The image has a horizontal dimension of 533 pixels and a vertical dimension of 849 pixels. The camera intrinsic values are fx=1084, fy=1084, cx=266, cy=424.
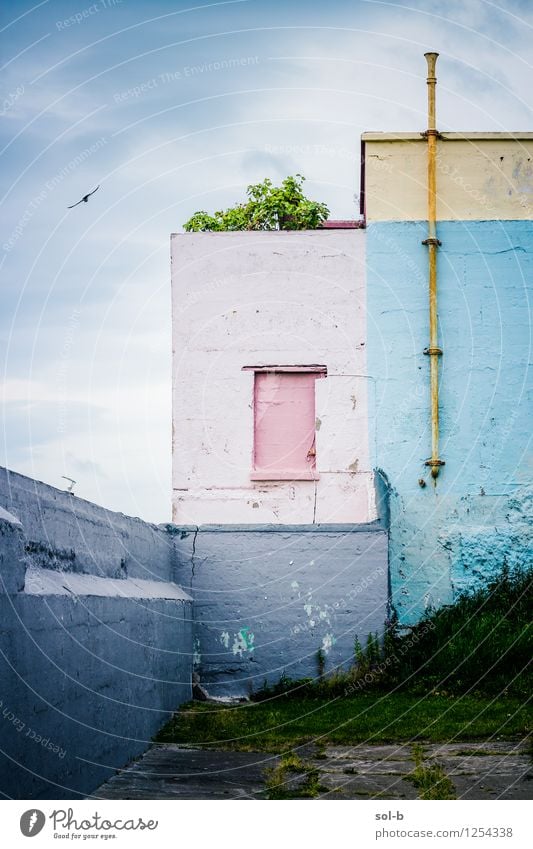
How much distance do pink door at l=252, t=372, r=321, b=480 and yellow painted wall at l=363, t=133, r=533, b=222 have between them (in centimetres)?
191

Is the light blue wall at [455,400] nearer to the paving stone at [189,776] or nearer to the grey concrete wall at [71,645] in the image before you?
the grey concrete wall at [71,645]

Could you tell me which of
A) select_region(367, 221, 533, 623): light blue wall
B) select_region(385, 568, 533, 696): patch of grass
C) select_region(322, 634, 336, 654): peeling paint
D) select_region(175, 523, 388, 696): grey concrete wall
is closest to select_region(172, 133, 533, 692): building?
select_region(367, 221, 533, 623): light blue wall

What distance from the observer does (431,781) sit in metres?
4.84

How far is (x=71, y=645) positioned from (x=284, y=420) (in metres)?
6.21

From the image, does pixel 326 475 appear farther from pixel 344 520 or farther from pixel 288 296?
pixel 288 296

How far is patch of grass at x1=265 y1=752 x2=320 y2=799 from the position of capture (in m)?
4.68

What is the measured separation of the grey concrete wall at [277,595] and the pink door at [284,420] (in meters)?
1.47

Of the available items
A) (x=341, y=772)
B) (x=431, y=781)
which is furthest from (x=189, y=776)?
(x=431, y=781)

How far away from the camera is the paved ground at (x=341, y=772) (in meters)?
4.69

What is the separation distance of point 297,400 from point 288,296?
1022mm

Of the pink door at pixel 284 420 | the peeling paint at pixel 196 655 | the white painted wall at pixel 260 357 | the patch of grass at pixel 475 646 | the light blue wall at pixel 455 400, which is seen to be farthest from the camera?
the pink door at pixel 284 420

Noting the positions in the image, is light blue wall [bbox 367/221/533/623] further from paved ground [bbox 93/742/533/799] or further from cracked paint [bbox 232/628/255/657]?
paved ground [bbox 93/742/533/799]

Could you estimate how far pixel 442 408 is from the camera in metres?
10.2

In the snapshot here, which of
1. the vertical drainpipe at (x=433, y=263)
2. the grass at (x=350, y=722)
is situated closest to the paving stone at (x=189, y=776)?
the grass at (x=350, y=722)
